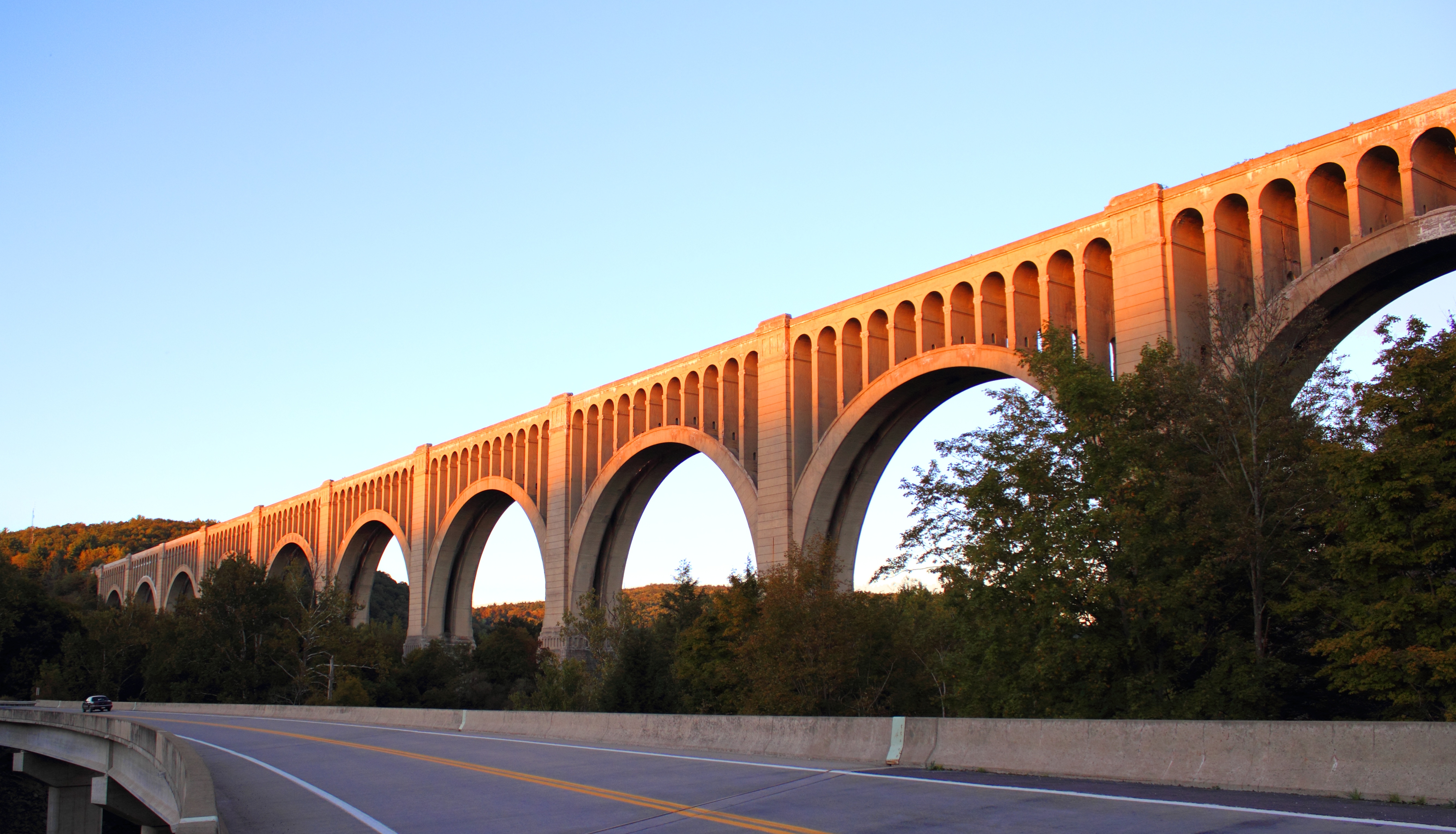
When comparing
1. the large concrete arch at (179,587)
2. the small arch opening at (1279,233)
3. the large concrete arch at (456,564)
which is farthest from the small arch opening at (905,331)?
the large concrete arch at (179,587)

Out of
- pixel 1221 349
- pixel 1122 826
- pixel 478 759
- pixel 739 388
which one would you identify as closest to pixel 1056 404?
pixel 1221 349

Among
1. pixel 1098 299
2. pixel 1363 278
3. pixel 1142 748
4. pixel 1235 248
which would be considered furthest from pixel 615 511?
pixel 1142 748

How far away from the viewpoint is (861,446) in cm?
3962

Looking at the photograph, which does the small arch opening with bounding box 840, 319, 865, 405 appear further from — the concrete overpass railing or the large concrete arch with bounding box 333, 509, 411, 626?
the large concrete arch with bounding box 333, 509, 411, 626

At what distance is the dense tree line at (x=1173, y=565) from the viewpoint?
669 inches

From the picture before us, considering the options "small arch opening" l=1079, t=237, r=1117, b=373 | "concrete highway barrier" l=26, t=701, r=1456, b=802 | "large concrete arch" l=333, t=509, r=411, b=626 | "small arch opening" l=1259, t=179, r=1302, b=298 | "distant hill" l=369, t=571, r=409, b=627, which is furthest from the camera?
"distant hill" l=369, t=571, r=409, b=627

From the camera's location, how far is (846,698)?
112 feet

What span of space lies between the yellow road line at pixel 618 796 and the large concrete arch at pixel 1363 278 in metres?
16.1

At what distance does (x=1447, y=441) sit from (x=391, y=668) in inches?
2550

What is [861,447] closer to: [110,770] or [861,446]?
[861,446]

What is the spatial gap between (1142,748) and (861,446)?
27789 millimetres

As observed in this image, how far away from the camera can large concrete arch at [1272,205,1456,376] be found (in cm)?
2345

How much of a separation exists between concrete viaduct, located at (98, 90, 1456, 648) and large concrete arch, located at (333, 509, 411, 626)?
22.1ft

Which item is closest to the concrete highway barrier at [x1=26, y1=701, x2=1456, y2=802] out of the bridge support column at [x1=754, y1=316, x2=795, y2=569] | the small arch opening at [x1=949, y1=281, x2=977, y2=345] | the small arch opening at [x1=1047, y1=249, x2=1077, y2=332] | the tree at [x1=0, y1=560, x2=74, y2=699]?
the small arch opening at [x1=1047, y1=249, x2=1077, y2=332]
